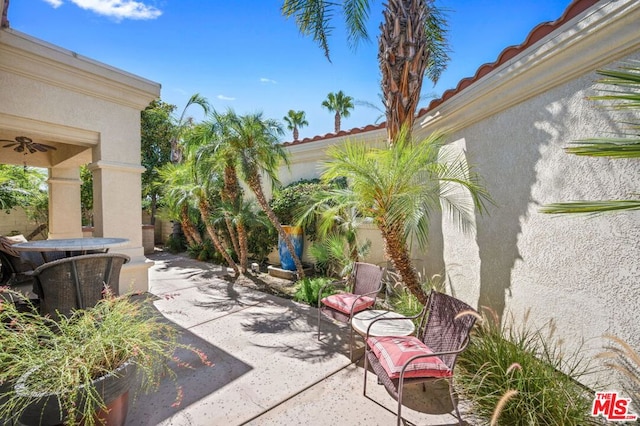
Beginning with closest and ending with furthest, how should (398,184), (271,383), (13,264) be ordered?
(271,383), (398,184), (13,264)

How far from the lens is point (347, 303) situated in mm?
4680

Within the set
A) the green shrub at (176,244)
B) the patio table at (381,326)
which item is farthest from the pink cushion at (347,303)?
the green shrub at (176,244)

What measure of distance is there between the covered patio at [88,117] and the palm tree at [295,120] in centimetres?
2036

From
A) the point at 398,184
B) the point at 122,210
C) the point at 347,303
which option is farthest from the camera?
the point at 122,210

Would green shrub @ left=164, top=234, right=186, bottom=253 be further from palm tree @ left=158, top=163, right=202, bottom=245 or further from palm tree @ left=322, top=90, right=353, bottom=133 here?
palm tree @ left=322, top=90, right=353, bottom=133

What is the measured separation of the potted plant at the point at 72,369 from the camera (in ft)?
6.86

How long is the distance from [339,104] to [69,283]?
77.9ft

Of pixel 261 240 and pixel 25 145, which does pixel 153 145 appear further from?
pixel 261 240

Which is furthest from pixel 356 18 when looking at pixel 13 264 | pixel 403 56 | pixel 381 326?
pixel 13 264

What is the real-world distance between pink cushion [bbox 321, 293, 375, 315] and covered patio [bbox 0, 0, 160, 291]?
4600 millimetres

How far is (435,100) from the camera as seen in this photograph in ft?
19.1

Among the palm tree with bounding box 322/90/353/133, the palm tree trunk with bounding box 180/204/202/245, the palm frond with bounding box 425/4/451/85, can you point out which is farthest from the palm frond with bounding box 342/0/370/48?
the palm tree with bounding box 322/90/353/133

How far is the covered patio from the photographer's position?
16.1ft

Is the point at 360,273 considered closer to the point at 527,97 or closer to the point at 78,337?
the point at 527,97
